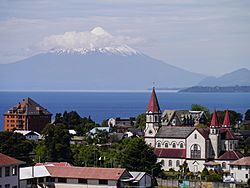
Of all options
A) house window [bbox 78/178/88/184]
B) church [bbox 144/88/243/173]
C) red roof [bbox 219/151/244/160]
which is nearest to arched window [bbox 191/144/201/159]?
church [bbox 144/88/243/173]

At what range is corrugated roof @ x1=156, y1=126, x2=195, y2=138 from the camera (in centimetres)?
6772

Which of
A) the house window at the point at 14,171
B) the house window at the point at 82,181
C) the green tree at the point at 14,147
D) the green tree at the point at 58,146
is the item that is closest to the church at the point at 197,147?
the green tree at the point at 58,146

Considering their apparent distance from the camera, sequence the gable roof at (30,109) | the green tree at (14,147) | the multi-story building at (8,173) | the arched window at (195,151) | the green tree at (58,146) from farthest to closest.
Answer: the gable roof at (30,109)
the arched window at (195,151)
the green tree at (58,146)
the green tree at (14,147)
the multi-story building at (8,173)

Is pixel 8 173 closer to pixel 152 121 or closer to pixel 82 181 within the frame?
pixel 82 181

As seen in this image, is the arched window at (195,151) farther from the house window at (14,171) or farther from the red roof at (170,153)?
the house window at (14,171)

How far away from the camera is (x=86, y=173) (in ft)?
149

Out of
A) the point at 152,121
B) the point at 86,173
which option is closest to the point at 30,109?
the point at 152,121

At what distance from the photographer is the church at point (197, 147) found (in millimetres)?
64312

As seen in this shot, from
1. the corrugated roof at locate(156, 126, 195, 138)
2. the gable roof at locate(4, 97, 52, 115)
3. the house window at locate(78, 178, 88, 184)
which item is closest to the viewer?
the house window at locate(78, 178, 88, 184)

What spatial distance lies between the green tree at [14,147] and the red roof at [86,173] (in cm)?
1254

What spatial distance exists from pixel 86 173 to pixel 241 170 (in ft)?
53.6

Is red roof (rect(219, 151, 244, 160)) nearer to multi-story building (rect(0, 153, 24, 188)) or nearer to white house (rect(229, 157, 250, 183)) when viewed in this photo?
white house (rect(229, 157, 250, 183))

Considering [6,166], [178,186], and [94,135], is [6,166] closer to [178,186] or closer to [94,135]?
[178,186]

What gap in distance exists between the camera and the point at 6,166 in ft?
128
